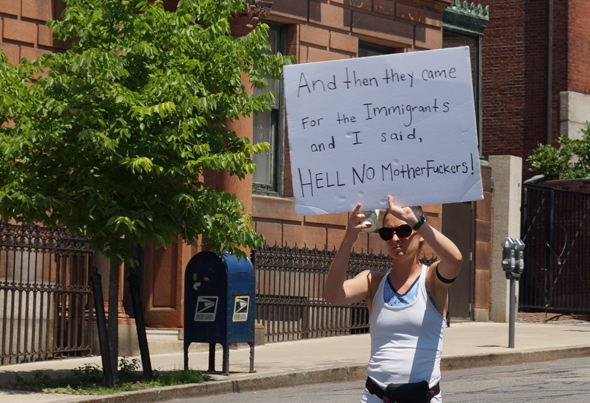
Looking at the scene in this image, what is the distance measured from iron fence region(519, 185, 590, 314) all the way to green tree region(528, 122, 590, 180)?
1257 mm

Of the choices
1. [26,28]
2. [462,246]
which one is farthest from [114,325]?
[462,246]

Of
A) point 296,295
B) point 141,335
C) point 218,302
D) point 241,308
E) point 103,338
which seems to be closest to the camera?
point 103,338

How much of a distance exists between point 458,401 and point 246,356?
5020 millimetres

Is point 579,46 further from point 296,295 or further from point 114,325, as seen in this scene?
point 114,325

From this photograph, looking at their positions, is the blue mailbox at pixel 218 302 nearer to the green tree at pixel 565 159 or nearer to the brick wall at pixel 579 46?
the green tree at pixel 565 159

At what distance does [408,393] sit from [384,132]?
1231 millimetres

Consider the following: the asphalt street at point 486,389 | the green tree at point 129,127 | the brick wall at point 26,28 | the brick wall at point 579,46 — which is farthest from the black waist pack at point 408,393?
the brick wall at point 579,46

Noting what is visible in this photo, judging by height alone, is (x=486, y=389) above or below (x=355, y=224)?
below

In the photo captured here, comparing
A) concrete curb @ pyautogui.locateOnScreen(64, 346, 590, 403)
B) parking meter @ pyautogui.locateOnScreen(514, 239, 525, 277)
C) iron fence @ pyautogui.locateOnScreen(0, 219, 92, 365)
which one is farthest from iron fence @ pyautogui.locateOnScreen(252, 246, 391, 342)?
concrete curb @ pyautogui.locateOnScreen(64, 346, 590, 403)

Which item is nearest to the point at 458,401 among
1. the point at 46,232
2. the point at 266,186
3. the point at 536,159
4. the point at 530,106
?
the point at 46,232

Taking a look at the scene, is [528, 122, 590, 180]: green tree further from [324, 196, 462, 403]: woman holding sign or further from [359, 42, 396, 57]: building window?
[324, 196, 462, 403]: woman holding sign

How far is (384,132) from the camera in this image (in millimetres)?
5051

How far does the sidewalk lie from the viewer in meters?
11.7

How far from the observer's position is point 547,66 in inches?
1094
